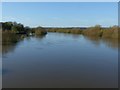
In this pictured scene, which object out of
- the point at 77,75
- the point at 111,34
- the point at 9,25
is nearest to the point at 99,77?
the point at 77,75

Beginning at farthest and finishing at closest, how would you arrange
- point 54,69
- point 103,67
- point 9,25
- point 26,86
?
point 9,25
point 103,67
point 54,69
point 26,86

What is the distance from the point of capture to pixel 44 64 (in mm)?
7797

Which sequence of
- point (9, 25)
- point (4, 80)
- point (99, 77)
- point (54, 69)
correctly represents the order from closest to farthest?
point (4, 80) < point (99, 77) < point (54, 69) < point (9, 25)

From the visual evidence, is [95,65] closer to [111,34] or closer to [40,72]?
[40,72]

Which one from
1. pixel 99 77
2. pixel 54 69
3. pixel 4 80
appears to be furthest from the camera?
pixel 54 69

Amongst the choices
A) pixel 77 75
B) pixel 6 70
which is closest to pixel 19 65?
pixel 6 70

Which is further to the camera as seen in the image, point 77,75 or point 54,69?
point 54,69

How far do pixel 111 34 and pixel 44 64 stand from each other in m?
16.6

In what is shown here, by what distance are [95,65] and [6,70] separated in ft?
9.95

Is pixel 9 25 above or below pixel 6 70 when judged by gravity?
above

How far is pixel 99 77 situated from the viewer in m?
6.14

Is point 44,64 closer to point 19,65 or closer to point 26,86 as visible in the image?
point 19,65

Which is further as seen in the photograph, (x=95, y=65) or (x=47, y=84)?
(x=95, y=65)

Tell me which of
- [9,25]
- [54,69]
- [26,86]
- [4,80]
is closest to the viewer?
[26,86]
